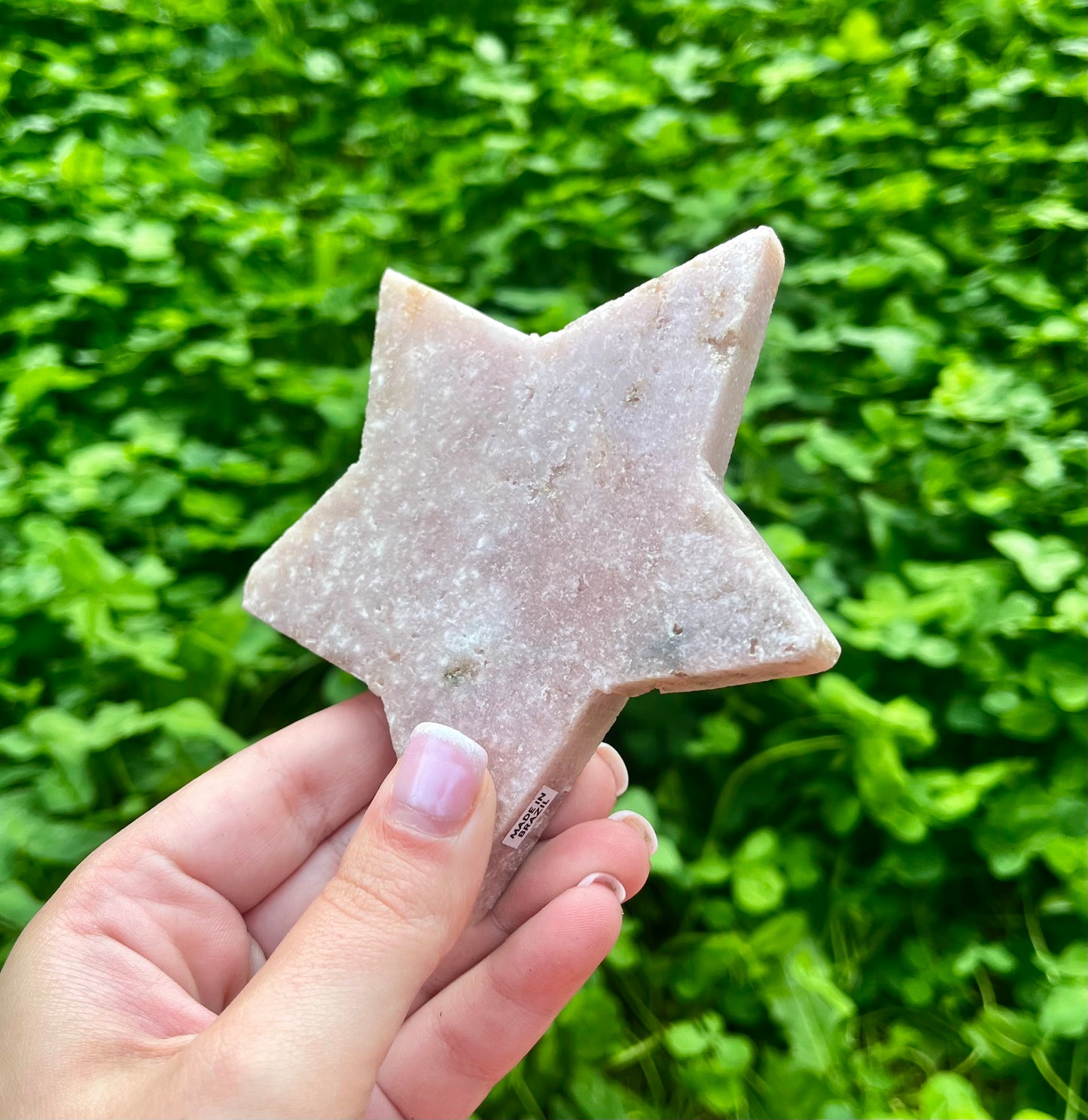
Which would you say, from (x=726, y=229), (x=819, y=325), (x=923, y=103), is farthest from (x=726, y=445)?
(x=923, y=103)

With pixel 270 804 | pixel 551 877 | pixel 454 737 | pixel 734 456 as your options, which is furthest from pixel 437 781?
pixel 734 456

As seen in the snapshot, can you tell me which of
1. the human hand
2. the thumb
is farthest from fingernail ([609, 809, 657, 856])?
the thumb

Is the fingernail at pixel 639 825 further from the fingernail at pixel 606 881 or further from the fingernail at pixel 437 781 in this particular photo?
the fingernail at pixel 437 781

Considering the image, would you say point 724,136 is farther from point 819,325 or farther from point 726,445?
point 726,445

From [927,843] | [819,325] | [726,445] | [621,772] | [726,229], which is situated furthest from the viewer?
[726,229]

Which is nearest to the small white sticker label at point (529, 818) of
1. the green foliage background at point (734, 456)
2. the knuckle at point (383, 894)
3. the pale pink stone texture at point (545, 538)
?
the pale pink stone texture at point (545, 538)
